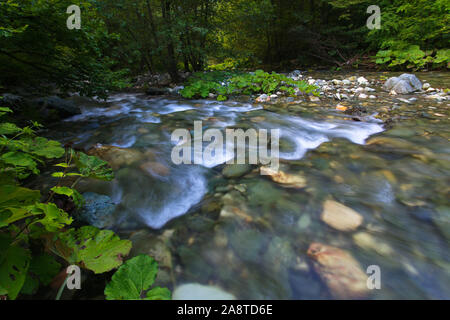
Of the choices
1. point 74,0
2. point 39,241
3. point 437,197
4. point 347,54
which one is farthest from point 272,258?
point 347,54

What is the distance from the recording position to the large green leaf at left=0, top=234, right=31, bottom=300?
75cm

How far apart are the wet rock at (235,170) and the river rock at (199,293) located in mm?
1133

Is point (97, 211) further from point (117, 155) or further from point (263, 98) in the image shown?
point (263, 98)

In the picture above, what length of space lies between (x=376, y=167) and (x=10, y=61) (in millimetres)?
4917

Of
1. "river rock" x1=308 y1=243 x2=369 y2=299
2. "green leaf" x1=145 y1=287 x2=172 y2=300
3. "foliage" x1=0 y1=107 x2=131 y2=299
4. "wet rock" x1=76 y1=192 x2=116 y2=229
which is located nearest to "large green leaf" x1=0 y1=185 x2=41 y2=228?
"foliage" x1=0 y1=107 x2=131 y2=299

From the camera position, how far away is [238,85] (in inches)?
225

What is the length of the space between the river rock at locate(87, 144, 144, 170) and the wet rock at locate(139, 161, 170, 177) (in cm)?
15

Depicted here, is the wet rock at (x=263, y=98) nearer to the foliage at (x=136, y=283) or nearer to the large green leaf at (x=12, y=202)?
the foliage at (x=136, y=283)

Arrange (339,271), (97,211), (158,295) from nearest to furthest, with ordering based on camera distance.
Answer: (158,295)
(339,271)
(97,211)

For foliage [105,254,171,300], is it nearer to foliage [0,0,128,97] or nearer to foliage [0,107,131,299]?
foliage [0,107,131,299]

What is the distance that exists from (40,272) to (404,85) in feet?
22.1

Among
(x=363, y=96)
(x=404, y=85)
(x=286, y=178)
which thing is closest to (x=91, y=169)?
(x=286, y=178)

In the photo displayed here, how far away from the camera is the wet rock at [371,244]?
1284 mm

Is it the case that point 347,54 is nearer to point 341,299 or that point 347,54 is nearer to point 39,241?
point 341,299
